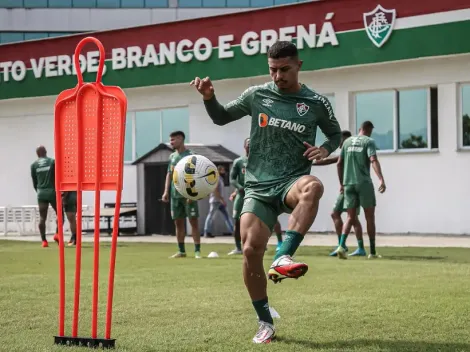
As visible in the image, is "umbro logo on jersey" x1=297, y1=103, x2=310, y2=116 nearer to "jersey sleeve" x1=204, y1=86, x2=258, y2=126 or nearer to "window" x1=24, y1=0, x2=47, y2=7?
"jersey sleeve" x1=204, y1=86, x2=258, y2=126

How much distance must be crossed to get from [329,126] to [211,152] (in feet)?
56.8

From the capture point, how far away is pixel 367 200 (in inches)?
572

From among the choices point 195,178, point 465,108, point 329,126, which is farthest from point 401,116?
point 329,126

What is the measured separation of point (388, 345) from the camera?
5.81m

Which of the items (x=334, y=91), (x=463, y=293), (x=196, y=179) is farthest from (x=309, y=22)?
(x=463, y=293)

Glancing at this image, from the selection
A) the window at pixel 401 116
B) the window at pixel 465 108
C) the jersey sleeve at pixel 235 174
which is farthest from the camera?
the window at pixel 401 116

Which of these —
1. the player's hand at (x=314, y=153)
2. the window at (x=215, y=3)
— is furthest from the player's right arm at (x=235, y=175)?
the window at (x=215, y=3)

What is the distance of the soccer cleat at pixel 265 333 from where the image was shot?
6.02m

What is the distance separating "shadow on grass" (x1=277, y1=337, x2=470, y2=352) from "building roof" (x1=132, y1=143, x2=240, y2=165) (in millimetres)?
17390

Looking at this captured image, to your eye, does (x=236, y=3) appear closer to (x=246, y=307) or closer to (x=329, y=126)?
(x=246, y=307)

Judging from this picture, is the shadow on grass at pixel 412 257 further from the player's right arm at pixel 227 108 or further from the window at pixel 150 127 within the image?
Result: the window at pixel 150 127

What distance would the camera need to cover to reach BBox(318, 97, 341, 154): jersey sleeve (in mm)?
6605

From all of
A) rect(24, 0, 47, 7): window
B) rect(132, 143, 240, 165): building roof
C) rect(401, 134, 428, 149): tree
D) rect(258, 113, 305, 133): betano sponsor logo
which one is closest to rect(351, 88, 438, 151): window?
rect(401, 134, 428, 149): tree

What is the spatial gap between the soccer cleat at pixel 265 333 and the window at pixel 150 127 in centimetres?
2035
